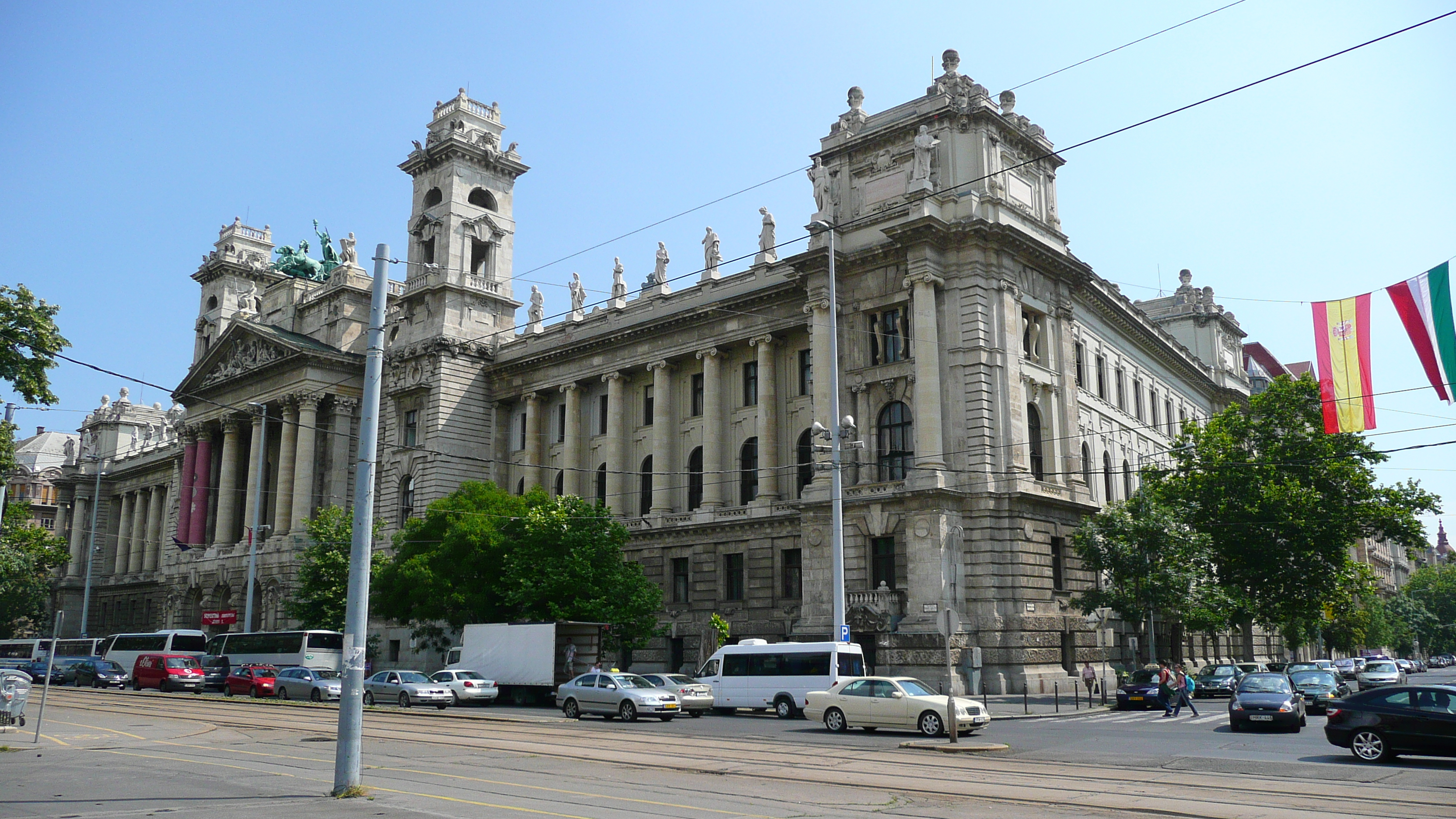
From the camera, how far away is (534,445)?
61.5 metres

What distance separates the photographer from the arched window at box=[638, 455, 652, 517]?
5609 centimetres

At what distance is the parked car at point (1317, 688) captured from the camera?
33781mm

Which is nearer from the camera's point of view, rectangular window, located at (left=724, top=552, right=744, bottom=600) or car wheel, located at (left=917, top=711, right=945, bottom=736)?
car wheel, located at (left=917, top=711, right=945, bottom=736)

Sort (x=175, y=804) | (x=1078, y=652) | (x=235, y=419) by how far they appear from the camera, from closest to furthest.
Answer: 1. (x=175, y=804)
2. (x=1078, y=652)
3. (x=235, y=419)

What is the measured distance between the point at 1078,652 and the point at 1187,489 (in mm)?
14038

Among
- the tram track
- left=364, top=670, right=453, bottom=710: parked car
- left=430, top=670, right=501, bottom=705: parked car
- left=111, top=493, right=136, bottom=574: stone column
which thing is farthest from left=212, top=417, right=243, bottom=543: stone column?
the tram track

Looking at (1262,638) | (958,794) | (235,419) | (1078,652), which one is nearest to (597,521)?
(1078,652)

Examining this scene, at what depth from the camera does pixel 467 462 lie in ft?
207

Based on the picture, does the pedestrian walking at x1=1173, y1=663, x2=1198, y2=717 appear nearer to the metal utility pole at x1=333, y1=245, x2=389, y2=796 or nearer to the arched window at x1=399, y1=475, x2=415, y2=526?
the metal utility pole at x1=333, y1=245, x2=389, y2=796

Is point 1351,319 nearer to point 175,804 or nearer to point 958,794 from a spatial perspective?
point 958,794

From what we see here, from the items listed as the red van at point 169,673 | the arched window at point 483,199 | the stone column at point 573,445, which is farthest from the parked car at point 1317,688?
the arched window at point 483,199

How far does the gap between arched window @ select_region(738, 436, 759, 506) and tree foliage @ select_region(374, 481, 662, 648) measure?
6.64 m

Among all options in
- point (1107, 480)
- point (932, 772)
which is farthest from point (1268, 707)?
point (1107, 480)

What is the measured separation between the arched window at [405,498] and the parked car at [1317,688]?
1827 inches
